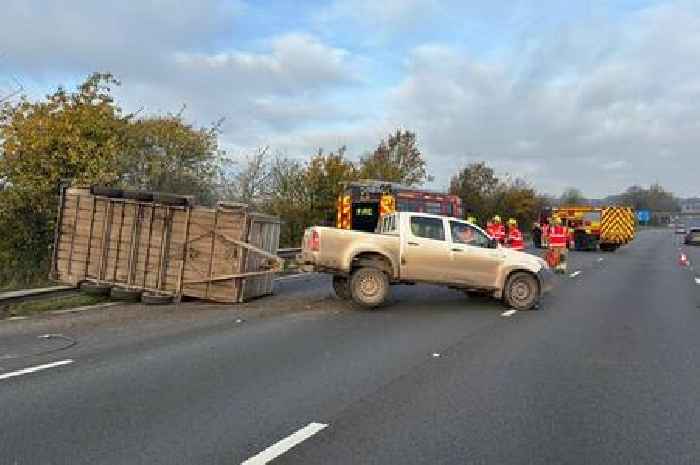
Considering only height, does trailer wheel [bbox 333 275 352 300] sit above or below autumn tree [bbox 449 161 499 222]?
below

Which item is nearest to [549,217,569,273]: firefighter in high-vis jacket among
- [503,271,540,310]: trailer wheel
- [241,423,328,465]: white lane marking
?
[503,271,540,310]: trailer wheel

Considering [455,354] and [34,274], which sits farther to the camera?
[34,274]

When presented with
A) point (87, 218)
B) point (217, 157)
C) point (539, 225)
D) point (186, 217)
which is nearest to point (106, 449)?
point (186, 217)

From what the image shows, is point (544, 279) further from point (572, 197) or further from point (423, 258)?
point (572, 197)

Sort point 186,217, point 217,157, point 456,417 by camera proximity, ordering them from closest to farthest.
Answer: point 456,417 → point 186,217 → point 217,157

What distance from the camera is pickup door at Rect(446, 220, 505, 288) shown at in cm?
1402

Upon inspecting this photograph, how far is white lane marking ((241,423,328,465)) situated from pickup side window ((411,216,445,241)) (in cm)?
847

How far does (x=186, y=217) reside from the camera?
14078mm

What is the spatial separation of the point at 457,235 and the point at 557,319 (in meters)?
2.53

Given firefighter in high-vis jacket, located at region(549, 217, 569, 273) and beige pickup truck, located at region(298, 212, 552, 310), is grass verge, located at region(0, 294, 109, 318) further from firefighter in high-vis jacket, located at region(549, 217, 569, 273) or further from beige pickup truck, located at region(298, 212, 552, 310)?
firefighter in high-vis jacket, located at region(549, 217, 569, 273)

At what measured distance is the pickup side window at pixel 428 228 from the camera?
46.6 ft

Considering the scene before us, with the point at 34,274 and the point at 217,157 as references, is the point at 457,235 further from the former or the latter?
the point at 217,157

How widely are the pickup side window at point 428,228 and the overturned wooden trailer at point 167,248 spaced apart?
116 inches

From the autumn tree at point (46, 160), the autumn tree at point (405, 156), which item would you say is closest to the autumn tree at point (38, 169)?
the autumn tree at point (46, 160)
